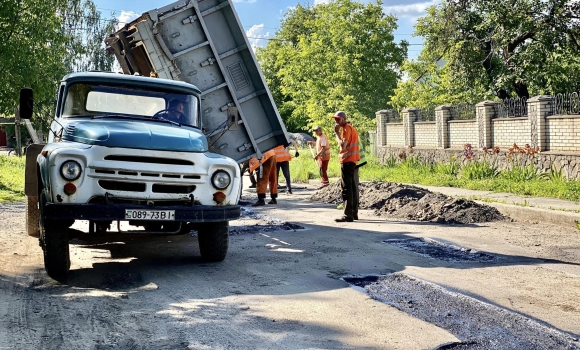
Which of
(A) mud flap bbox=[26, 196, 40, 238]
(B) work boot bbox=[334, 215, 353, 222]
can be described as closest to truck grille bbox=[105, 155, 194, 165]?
(A) mud flap bbox=[26, 196, 40, 238]

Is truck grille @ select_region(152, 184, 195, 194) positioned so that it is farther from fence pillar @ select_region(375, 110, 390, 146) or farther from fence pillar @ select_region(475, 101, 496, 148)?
fence pillar @ select_region(375, 110, 390, 146)

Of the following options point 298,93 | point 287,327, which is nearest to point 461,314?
point 287,327

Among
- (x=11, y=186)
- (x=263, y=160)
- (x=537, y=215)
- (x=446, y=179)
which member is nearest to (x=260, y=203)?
(x=263, y=160)

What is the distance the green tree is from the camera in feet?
79.2

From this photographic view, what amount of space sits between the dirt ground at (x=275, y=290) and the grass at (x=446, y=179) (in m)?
4.12

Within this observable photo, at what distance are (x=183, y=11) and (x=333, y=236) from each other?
166 inches

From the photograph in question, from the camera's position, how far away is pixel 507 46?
25.7m

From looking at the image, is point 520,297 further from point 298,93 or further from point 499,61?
point 298,93

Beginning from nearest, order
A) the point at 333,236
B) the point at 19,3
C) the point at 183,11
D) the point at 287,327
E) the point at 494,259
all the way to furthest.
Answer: the point at 287,327, the point at 494,259, the point at 333,236, the point at 183,11, the point at 19,3

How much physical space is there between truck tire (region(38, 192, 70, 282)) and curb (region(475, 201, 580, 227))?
758 centimetres

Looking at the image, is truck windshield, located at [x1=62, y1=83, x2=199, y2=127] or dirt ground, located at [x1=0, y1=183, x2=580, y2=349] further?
truck windshield, located at [x1=62, y1=83, x2=199, y2=127]

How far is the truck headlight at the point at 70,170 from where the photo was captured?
6875mm

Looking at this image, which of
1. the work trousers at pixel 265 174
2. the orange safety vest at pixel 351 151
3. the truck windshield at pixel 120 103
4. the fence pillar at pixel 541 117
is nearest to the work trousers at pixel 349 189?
the orange safety vest at pixel 351 151

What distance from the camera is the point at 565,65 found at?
82.3ft
